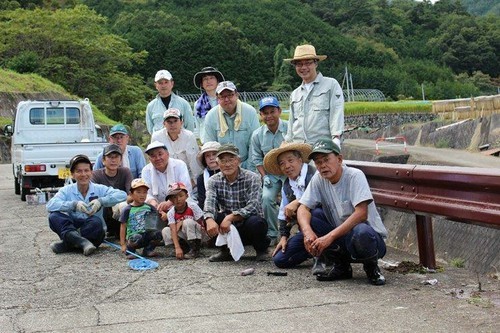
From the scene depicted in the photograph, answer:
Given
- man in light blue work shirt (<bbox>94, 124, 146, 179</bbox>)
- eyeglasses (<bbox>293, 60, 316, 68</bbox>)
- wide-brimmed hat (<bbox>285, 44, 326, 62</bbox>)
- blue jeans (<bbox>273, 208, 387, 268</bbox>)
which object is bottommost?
blue jeans (<bbox>273, 208, 387, 268</bbox>)

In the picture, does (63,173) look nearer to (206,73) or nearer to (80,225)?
(206,73)

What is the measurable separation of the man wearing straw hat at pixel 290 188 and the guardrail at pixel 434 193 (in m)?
0.65

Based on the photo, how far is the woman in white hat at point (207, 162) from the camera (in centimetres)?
915

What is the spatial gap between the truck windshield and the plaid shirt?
39.6ft

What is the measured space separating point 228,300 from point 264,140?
3.21 meters

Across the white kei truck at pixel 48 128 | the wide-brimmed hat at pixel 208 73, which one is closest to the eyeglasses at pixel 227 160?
the wide-brimmed hat at pixel 208 73

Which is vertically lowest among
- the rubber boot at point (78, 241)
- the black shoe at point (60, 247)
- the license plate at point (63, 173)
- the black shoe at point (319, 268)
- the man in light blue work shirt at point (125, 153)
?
the black shoe at point (60, 247)

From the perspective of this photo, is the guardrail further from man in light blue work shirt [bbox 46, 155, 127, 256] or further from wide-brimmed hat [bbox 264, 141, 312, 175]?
man in light blue work shirt [bbox 46, 155, 127, 256]

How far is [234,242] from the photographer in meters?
8.12

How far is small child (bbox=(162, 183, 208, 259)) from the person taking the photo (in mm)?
8609

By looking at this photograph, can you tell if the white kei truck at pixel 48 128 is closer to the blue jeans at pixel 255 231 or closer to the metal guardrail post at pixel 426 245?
the blue jeans at pixel 255 231

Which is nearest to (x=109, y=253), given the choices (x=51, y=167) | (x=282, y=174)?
(x=282, y=174)

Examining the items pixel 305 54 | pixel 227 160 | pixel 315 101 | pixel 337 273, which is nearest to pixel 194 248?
pixel 227 160

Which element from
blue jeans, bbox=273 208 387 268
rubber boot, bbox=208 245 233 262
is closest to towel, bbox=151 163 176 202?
rubber boot, bbox=208 245 233 262
